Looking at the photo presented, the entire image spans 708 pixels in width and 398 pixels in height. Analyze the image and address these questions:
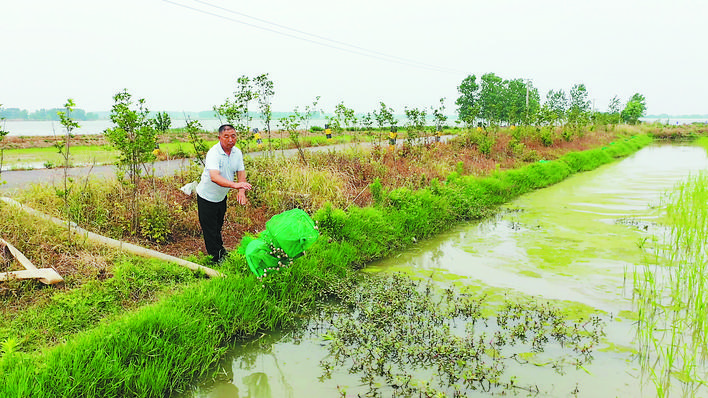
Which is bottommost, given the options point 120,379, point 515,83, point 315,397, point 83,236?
point 315,397

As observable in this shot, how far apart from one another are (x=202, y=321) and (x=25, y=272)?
1.65 meters

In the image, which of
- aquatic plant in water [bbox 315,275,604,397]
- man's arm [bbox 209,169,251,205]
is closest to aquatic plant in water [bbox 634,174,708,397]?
aquatic plant in water [bbox 315,275,604,397]

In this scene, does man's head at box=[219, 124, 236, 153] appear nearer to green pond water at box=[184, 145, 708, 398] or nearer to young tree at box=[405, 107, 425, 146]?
green pond water at box=[184, 145, 708, 398]

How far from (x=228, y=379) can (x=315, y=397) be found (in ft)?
2.29

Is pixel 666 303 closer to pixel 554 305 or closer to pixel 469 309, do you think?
pixel 554 305

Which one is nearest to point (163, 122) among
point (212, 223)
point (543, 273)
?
point (212, 223)

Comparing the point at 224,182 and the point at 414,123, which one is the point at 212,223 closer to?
the point at 224,182

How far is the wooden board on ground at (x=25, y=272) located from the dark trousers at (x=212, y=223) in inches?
52.0

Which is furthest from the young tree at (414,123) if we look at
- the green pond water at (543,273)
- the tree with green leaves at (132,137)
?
the tree with green leaves at (132,137)

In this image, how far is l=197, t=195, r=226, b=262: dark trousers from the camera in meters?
4.63

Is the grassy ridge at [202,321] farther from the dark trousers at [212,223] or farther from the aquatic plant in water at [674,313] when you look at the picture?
the aquatic plant in water at [674,313]

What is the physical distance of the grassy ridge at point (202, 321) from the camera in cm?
279

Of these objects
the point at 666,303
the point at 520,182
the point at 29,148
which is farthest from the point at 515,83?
the point at 666,303

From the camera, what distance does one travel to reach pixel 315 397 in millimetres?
3084
